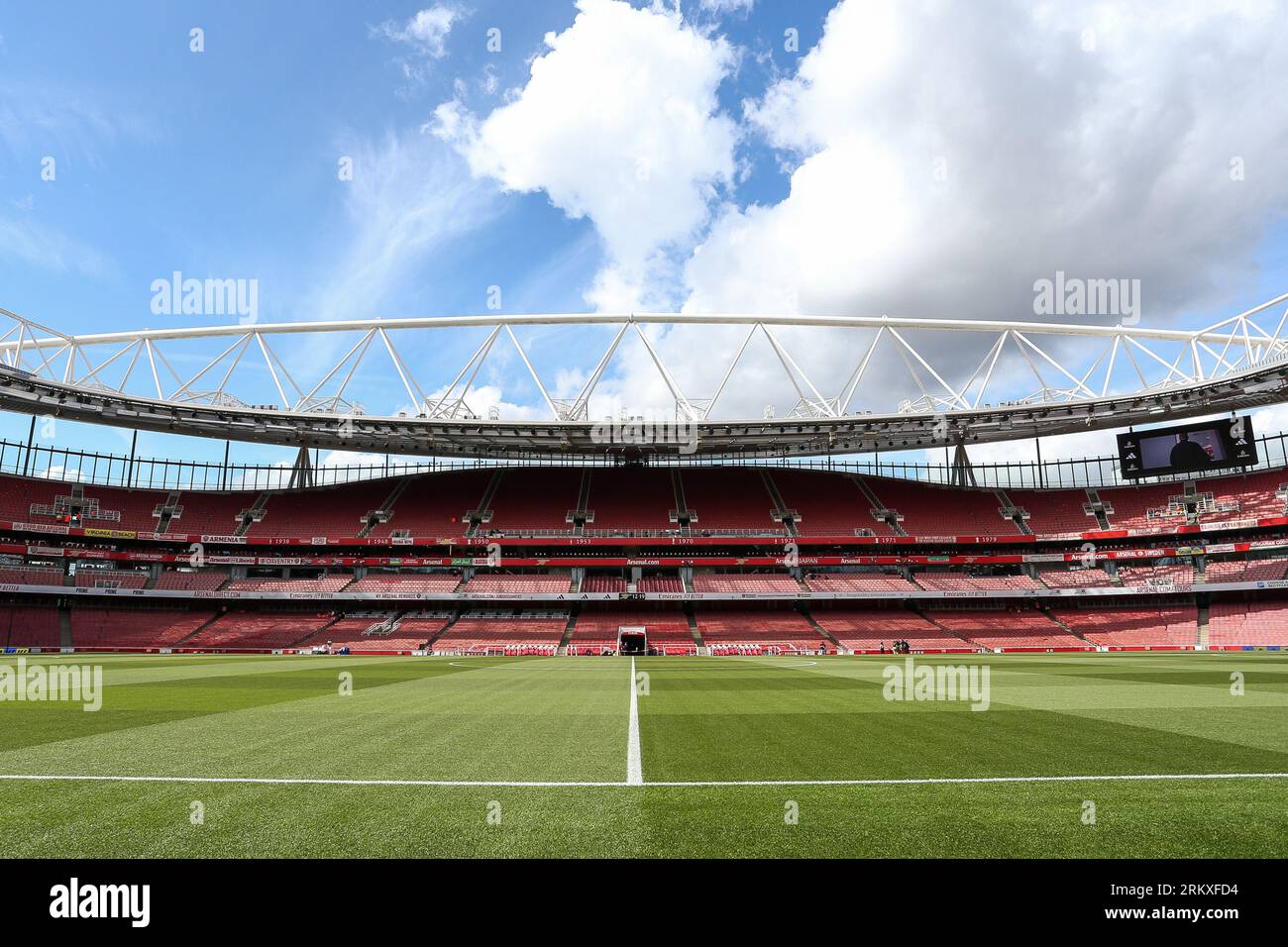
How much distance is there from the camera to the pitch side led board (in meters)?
58.3

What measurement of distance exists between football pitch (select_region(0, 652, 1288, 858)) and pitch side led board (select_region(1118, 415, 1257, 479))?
53.5 meters

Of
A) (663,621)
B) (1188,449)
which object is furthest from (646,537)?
(1188,449)

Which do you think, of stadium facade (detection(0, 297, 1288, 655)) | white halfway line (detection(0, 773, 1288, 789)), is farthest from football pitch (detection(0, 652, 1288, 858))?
stadium facade (detection(0, 297, 1288, 655))

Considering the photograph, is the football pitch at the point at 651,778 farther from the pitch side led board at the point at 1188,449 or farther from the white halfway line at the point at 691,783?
the pitch side led board at the point at 1188,449

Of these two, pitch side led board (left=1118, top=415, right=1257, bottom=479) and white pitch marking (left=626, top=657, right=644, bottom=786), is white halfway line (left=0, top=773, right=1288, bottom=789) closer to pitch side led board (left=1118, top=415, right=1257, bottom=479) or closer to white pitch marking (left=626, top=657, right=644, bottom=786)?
white pitch marking (left=626, top=657, right=644, bottom=786)

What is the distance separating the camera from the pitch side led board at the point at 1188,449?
58281 mm

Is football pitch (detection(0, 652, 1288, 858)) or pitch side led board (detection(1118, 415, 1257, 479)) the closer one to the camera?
football pitch (detection(0, 652, 1288, 858))

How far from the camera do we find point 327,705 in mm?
16516

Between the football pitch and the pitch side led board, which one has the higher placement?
the pitch side led board

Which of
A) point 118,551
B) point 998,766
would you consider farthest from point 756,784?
point 118,551

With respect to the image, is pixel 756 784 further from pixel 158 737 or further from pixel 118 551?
pixel 118 551

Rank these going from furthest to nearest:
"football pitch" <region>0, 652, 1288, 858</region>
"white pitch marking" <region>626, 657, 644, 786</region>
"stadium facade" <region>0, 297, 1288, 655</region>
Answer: "stadium facade" <region>0, 297, 1288, 655</region> < "white pitch marking" <region>626, 657, 644, 786</region> < "football pitch" <region>0, 652, 1288, 858</region>

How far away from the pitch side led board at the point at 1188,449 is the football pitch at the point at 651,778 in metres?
53.5

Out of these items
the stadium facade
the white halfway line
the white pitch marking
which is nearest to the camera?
the white halfway line
